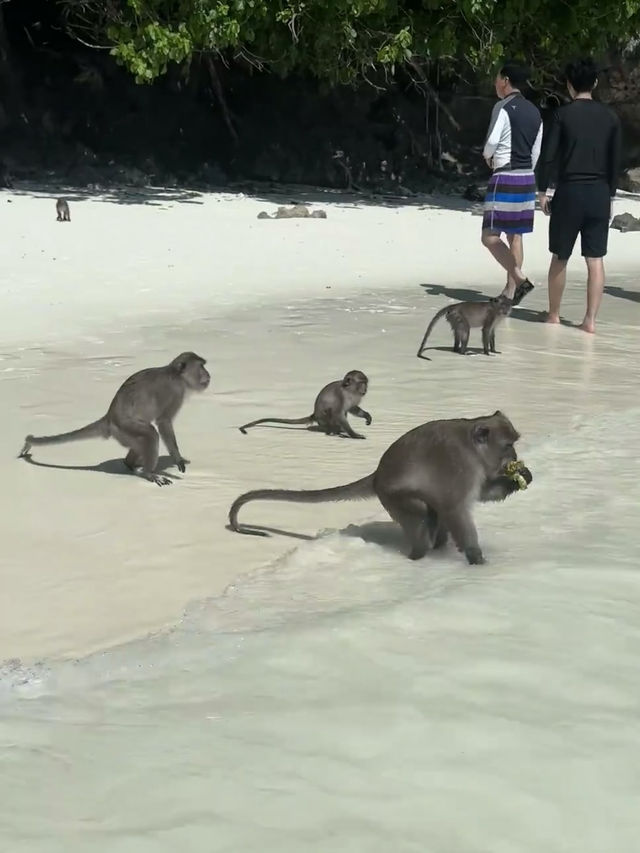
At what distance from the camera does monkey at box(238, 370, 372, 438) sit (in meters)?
7.09

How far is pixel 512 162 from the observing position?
11.3 meters

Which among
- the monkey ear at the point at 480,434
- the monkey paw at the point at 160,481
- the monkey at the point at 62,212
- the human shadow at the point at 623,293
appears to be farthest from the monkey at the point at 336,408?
the monkey at the point at 62,212

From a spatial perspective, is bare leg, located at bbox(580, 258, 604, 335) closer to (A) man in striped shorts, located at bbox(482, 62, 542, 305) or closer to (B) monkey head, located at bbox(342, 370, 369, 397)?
(A) man in striped shorts, located at bbox(482, 62, 542, 305)

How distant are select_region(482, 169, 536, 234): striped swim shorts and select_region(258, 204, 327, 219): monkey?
6.48 metres

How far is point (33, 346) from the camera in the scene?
30.7ft

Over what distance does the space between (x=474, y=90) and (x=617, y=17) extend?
4.57 m

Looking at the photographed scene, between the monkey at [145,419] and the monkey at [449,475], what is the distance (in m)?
1.44

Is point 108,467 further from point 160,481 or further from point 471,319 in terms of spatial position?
point 471,319

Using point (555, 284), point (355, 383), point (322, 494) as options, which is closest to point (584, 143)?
point (555, 284)

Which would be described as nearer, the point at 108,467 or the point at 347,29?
the point at 108,467

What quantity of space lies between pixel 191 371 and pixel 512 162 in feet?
19.1

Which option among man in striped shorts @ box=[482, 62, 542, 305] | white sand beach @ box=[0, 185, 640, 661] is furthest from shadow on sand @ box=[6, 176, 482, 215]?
man in striped shorts @ box=[482, 62, 542, 305]

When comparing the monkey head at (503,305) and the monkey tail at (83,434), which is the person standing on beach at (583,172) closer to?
the monkey head at (503,305)

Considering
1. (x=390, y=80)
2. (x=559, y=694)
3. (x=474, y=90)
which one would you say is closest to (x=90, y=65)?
(x=390, y=80)
